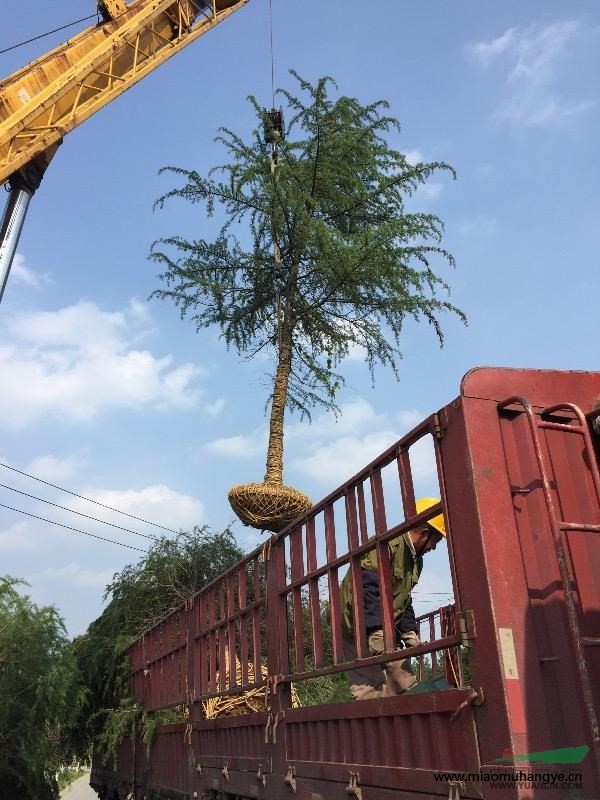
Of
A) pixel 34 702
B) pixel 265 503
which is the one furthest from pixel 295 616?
pixel 34 702

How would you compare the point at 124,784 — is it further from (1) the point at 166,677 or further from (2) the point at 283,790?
(2) the point at 283,790

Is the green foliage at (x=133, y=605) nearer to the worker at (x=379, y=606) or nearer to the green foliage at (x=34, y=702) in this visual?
the green foliage at (x=34, y=702)

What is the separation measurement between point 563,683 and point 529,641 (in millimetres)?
165

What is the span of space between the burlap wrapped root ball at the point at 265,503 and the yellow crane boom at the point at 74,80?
15.4 feet

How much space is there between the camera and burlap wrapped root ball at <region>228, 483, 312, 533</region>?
25.9 ft

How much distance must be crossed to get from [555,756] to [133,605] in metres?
11.1

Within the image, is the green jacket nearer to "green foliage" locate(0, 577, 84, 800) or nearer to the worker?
the worker

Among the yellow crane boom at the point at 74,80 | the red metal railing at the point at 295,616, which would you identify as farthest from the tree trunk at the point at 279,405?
the yellow crane boom at the point at 74,80

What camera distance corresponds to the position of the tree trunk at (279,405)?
8.52 meters

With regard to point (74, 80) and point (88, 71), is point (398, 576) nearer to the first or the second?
point (74, 80)

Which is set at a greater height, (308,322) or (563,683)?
(308,322)

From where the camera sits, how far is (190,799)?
18.2 ft

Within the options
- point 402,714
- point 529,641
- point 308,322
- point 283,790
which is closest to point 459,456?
point 529,641

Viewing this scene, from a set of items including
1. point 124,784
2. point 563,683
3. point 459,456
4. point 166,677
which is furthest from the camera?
point 124,784
